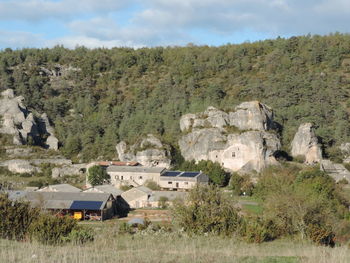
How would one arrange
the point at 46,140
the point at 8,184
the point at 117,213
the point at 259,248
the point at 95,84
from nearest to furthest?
the point at 259,248, the point at 117,213, the point at 8,184, the point at 46,140, the point at 95,84

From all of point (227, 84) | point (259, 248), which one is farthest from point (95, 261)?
point (227, 84)

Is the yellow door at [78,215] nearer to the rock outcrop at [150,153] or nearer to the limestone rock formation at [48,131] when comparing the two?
the rock outcrop at [150,153]

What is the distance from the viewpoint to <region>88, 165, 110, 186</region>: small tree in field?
157 feet

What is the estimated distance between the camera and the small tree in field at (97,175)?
4784 cm

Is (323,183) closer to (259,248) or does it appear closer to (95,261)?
(259,248)

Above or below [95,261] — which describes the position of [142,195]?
below

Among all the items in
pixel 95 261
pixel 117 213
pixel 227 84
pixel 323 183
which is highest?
pixel 227 84

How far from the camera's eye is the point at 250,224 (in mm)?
14586

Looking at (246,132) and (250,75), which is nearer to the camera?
(246,132)

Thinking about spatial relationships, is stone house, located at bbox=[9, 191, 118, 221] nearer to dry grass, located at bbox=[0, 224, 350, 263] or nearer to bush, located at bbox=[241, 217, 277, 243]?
bush, located at bbox=[241, 217, 277, 243]

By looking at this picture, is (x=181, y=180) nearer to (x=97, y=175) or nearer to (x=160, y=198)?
(x=160, y=198)

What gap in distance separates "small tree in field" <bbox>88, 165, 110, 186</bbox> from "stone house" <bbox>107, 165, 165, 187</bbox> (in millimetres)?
1011

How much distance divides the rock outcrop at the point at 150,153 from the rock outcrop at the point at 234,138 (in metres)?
2.66

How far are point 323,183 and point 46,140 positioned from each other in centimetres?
4152
